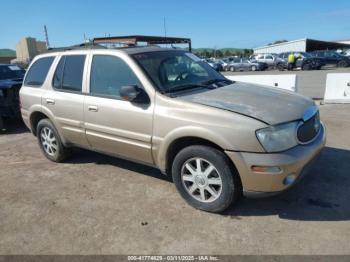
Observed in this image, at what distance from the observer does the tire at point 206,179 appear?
327 centimetres

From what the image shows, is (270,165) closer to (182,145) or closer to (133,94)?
(182,145)

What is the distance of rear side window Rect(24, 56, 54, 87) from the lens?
16.9ft

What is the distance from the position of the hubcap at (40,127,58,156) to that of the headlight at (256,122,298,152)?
3.56 metres

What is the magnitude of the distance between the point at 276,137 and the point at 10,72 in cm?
882

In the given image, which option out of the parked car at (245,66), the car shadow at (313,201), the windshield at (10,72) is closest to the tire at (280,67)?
the parked car at (245,66)

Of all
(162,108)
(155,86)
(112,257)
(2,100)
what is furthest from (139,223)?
(2,100)

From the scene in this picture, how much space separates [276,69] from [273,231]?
30.9 metres

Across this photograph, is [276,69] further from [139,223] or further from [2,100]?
[139,223]

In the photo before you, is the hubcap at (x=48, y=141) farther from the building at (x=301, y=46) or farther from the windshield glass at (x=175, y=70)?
the building at (x=301, y=46)

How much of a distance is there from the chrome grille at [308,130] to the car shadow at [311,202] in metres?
0.49

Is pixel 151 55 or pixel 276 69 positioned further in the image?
pixel 276 69

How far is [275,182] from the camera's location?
3082 millimetres

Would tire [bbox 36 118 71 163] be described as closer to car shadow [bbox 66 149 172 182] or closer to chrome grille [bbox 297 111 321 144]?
car shadow [bbox 66 149 172 182]

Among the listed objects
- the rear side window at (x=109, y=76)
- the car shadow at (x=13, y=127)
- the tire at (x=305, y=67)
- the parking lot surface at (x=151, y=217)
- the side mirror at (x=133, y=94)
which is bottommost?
the car shadow at (x=13, y=127)
